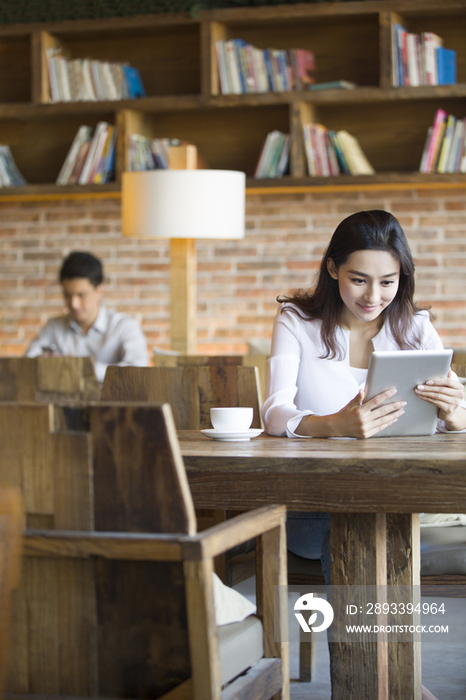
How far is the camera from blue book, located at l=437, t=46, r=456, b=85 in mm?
4074

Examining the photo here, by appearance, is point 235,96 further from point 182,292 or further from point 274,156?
point 182,292

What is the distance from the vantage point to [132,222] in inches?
142

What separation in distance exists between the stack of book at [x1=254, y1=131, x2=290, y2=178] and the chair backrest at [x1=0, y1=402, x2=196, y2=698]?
3.41 m

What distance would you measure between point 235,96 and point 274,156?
14.4 inches

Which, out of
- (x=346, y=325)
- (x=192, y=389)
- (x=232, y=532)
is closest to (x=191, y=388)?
(x=192, y=389)

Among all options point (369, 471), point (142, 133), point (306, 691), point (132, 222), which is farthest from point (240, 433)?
point (142, 133)

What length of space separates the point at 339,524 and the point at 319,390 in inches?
27.0

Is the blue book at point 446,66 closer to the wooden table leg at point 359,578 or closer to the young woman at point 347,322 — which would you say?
the young woman at point 347,322

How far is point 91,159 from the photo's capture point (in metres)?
4.50

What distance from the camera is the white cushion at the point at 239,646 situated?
1183 mm

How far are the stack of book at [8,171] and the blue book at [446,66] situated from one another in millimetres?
2390

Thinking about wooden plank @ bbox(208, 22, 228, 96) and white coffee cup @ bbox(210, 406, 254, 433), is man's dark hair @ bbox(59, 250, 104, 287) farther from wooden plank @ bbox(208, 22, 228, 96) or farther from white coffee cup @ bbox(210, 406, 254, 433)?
white coffee cup @ bbox(210, 406, 254, 433)

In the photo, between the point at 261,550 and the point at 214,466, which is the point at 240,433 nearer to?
the point at 214,466

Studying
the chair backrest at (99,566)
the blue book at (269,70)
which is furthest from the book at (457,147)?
the chair backrest at (99,566)
